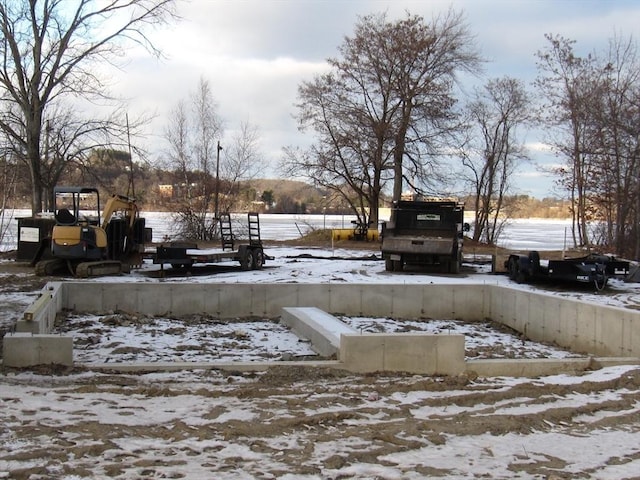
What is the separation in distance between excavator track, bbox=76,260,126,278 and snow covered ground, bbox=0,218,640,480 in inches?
389

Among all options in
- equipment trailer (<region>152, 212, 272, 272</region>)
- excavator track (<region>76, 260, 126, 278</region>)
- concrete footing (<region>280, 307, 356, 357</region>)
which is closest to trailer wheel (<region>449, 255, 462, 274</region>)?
equipment trailer (<region>152, 212, 272, 272</region>)

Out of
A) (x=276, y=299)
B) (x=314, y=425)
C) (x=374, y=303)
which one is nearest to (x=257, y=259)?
(x=276, y=299)

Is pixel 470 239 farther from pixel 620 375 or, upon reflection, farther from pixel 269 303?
pixel 620 375

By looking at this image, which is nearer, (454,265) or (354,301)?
(354,301)

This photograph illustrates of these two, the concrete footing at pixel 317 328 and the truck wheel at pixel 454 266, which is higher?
Result: the truck wheel at pixel 454 266

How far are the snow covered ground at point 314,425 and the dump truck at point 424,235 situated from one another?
1130 centimetres

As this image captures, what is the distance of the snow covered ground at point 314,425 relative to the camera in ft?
14.9

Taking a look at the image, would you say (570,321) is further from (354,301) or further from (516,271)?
(516,271)

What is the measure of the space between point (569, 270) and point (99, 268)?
11.6 m

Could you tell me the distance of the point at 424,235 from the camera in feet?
67.8

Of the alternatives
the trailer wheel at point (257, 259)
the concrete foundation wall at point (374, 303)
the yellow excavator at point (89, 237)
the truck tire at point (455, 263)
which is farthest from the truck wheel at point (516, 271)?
the yellow excavator at point (89, 237)

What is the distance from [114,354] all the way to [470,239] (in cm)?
2984

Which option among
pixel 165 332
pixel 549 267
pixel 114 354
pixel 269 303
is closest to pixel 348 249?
pixel 549 267

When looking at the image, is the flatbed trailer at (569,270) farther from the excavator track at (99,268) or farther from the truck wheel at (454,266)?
the excavator track at (99,268)
